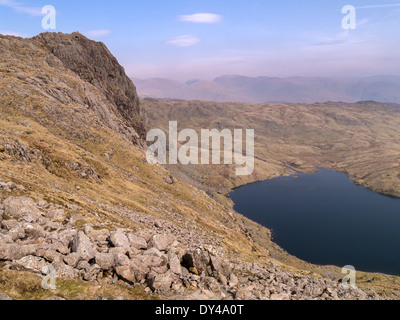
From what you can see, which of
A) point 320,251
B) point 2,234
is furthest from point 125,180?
point 320,251

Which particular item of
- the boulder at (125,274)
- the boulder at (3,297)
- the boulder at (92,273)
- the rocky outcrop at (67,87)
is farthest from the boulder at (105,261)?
the rocky outcrop at (67,87)

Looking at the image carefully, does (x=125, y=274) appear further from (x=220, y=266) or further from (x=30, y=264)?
(x=220, y=266)

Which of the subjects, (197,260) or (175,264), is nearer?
(175,264)

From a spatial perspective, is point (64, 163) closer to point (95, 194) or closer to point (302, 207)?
point (95, 194)

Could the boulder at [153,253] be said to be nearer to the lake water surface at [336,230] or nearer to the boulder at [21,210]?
the boulder at [21,210]

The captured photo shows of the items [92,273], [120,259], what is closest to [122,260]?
[120,259]

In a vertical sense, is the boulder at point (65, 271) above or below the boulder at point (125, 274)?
above
